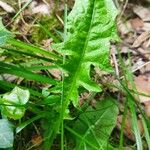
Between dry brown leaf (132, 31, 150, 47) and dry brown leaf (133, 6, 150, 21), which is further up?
dry brown leaf (133, 6, 150, 21)

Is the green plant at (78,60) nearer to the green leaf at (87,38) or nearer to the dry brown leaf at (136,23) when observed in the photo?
the green leaf at (87,38)

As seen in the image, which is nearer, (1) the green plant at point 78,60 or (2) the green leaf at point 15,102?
(1) the green plant at point 78,60

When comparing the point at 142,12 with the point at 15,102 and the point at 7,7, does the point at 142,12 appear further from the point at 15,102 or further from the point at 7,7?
the point at 15,102

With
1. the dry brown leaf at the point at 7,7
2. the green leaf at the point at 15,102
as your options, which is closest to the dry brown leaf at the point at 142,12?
the dry brown leaf at the point at 7,7

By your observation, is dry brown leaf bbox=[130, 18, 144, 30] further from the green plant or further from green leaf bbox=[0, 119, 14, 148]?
green leaf bbox=[0, 119, 14, 148]

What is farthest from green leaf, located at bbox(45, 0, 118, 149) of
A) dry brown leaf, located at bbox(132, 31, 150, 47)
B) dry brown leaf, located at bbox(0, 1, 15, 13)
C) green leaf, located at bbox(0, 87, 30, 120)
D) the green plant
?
dry brown leaf, located at bbox(132, 31, 150, 47)

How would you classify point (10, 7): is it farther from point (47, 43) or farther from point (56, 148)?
point (56, 148)

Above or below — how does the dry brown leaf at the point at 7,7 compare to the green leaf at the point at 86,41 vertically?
above
